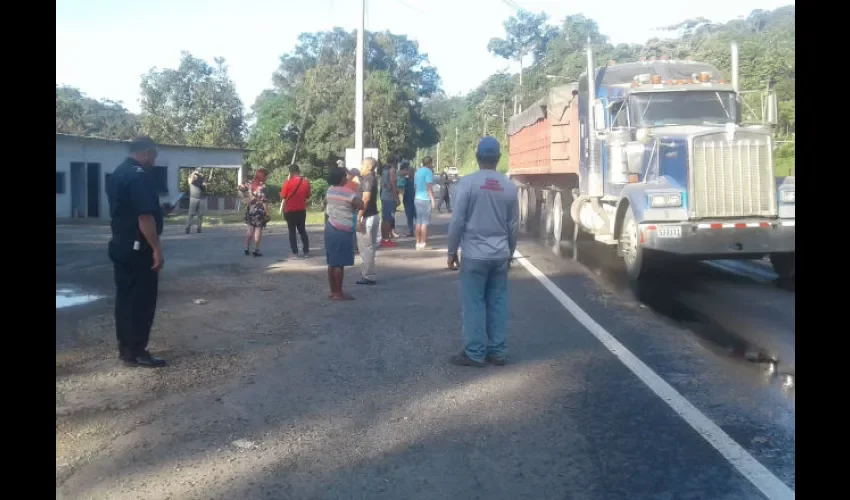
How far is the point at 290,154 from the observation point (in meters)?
51.5

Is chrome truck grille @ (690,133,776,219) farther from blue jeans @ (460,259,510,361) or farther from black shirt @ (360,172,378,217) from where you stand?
blue jeans @ (460,259,510,361)

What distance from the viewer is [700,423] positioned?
583cm

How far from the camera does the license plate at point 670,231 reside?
11680 mm

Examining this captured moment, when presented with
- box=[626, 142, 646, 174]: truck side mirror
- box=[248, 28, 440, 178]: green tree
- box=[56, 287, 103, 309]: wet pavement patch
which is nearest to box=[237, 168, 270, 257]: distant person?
box=[56, 287, 103, 309]: wet pavement patch

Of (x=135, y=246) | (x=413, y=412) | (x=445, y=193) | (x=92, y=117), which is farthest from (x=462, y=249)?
(x=92, y=117)

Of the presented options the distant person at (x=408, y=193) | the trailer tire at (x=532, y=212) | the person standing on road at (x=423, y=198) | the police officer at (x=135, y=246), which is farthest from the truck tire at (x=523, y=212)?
the police officer at (x=135, y=246)

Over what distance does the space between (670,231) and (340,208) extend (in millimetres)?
4322

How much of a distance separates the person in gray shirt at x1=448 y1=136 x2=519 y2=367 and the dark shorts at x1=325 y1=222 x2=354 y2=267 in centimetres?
351

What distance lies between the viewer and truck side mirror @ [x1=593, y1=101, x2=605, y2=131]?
1403 centimetres

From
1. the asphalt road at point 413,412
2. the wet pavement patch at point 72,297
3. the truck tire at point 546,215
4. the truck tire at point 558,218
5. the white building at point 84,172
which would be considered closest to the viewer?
the asphalt road at point 413,412

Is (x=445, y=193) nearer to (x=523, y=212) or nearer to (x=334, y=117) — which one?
(x=523, y=212)

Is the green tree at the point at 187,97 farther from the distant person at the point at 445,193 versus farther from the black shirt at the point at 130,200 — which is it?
the black shirt at the point at 130,200
